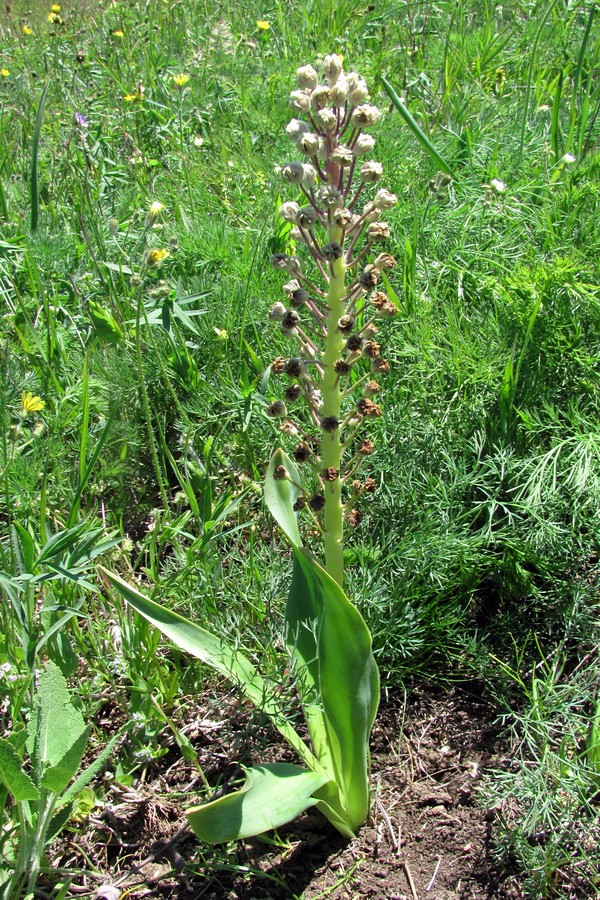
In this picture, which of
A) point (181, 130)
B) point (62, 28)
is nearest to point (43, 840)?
point (181, 130)

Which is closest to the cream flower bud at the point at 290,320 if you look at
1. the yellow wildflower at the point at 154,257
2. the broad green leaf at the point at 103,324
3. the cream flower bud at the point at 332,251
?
the cream flower bud at the point at 332,251

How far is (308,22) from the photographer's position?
186 inches

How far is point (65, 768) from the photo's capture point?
1.68 metres

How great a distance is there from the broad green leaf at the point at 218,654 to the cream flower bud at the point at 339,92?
1.04m

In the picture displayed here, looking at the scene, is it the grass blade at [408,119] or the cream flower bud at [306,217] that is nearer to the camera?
the cream flower bud at [306,217]

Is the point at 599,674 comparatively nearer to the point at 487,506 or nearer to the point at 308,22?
the point at 487,506

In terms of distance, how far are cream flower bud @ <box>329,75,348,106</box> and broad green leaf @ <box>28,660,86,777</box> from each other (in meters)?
1.35

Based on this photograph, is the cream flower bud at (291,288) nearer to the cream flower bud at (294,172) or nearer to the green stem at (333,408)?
the green stem at (333,408)

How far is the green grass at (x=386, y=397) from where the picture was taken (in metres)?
2.05

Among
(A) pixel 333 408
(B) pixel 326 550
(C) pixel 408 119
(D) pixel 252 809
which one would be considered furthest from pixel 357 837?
(C) pixel 408 119

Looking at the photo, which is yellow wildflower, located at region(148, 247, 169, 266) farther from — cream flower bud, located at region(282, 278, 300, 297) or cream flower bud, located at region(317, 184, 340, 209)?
cream flower bud, located at region(317, 184, 340, 209)

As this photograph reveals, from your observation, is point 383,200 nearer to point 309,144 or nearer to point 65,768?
point 309,144

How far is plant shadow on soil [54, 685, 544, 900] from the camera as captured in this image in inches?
71.3

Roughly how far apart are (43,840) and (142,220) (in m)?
2.68
